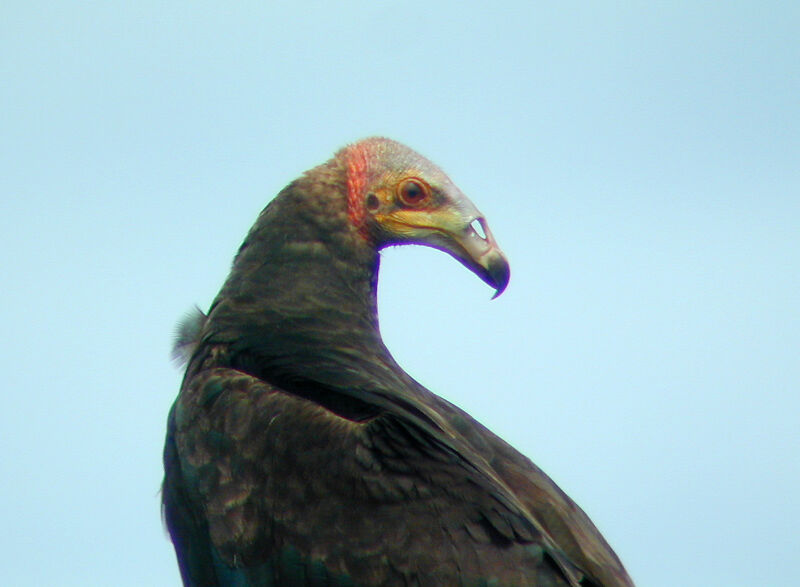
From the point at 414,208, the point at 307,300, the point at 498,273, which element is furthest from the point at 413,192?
the point at 307,300

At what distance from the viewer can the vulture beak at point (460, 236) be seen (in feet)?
28.2

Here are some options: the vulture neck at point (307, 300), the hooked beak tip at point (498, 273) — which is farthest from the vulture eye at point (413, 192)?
the hooked beak tip at point (498, 273)

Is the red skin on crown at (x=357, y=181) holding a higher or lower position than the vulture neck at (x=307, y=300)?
higher

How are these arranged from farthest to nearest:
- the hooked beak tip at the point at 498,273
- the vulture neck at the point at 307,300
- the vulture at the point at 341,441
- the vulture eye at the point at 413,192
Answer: the vulture eye at the point at 413,192, the hooked beak tip at the point at 498,273, the vulture neck at the point at 307,300, the vulture at the point at 341,441

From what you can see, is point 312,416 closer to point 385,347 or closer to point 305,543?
point 305,543

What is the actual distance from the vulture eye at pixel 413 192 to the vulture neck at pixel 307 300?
0.90 feet

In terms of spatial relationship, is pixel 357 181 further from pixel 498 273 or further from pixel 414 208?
pixel 498 273

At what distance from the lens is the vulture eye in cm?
893

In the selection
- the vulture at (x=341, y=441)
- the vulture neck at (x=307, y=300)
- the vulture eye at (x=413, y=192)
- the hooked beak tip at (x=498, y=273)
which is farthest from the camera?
the vulture eye at (x=413, y=192)

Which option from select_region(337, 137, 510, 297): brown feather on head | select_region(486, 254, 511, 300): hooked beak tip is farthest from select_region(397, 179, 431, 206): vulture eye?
select_region(486, 254, 511, 300): hooked beak tip

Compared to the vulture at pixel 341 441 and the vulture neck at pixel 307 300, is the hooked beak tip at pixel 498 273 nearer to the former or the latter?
the vulture at pixel 341 441

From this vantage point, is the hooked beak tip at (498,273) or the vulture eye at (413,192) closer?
the hooked beak tip at (498,273)

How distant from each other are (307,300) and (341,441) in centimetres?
107

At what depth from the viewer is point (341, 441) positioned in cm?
766
